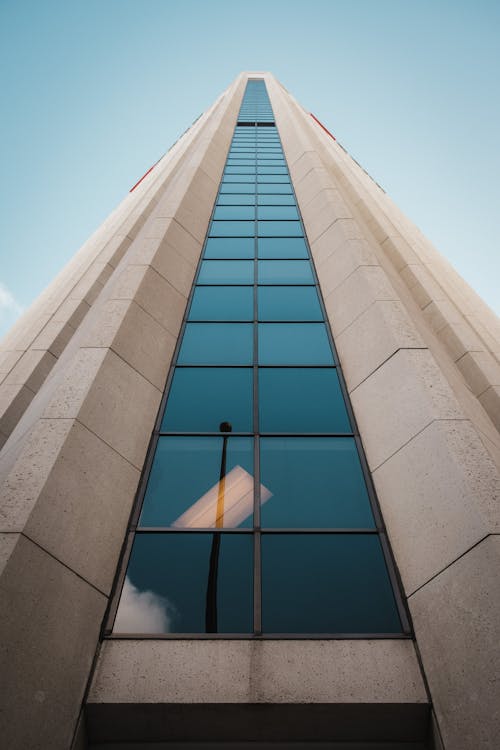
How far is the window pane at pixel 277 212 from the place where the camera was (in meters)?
15.6

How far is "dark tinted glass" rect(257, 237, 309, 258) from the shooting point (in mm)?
13320

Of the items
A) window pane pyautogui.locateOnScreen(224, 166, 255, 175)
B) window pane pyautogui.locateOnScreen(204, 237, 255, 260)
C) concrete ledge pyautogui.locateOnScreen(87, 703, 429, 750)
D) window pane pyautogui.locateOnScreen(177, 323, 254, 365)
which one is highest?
window pane pyautogui.locateOnScreen(224, 166, 255, 175)

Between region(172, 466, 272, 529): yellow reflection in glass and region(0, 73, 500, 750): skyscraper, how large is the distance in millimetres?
30

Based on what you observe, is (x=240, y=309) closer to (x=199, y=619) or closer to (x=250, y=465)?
(x=250, y=465)

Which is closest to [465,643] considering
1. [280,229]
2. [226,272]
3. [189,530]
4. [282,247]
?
[189,530]

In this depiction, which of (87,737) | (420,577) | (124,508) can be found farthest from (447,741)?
(124,508)

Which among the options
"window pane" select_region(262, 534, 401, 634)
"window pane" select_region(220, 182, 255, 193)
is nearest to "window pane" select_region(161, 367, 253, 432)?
"window pane" select_region(262, 534, 401, 634)

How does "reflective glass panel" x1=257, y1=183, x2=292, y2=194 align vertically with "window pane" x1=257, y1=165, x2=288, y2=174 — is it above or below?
below

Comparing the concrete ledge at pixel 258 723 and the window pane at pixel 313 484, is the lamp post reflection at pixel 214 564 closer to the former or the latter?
the window pane at pixel 313 484

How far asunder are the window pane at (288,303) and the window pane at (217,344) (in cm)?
78

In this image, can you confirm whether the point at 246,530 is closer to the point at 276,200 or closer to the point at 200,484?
the point at 200,484

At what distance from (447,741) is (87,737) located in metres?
3.58

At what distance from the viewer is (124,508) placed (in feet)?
21.2

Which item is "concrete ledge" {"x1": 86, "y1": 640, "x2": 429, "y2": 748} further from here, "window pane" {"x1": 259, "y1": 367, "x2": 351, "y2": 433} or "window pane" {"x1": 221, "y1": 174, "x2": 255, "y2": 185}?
"window pane" {"x1": 221, "y1": 174, "x2": 255, "y2": 185}
